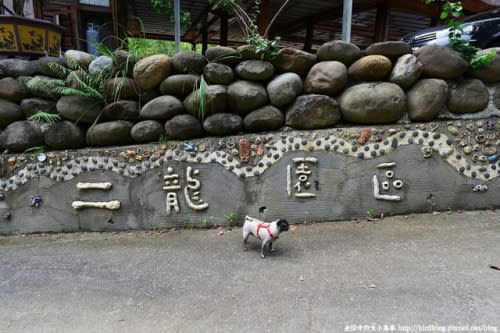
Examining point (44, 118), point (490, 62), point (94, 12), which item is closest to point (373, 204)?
point (490, 62)

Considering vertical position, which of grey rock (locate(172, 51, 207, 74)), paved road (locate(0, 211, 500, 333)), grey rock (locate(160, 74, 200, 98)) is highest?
grey rock (locate(172, 51, 207, 74))

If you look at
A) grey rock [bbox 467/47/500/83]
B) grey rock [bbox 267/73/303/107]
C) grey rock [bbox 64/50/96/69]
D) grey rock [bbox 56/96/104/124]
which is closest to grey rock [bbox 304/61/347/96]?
grey rock [bbox 267/73/303/107]

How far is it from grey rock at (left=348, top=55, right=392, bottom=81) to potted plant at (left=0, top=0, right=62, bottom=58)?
3665 mm

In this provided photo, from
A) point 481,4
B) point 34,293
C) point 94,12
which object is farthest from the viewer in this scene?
point 481,4

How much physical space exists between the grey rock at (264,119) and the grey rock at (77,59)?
198cm

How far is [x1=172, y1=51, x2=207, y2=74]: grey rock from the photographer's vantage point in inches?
131

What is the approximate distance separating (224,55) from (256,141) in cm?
105

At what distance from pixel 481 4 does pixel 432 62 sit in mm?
6301

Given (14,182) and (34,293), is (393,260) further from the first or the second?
(14,182)

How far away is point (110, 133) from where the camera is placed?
3299mm

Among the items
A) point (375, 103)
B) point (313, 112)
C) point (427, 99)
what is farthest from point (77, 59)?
point (427, 99)

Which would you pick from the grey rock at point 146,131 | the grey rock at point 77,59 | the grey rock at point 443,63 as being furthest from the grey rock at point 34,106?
the grey rock at point 443,63

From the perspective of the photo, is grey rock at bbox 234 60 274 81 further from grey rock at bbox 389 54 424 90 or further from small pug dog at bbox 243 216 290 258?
small pug dog at bbox 243 216 290 258

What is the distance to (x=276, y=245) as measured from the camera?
2.73m
